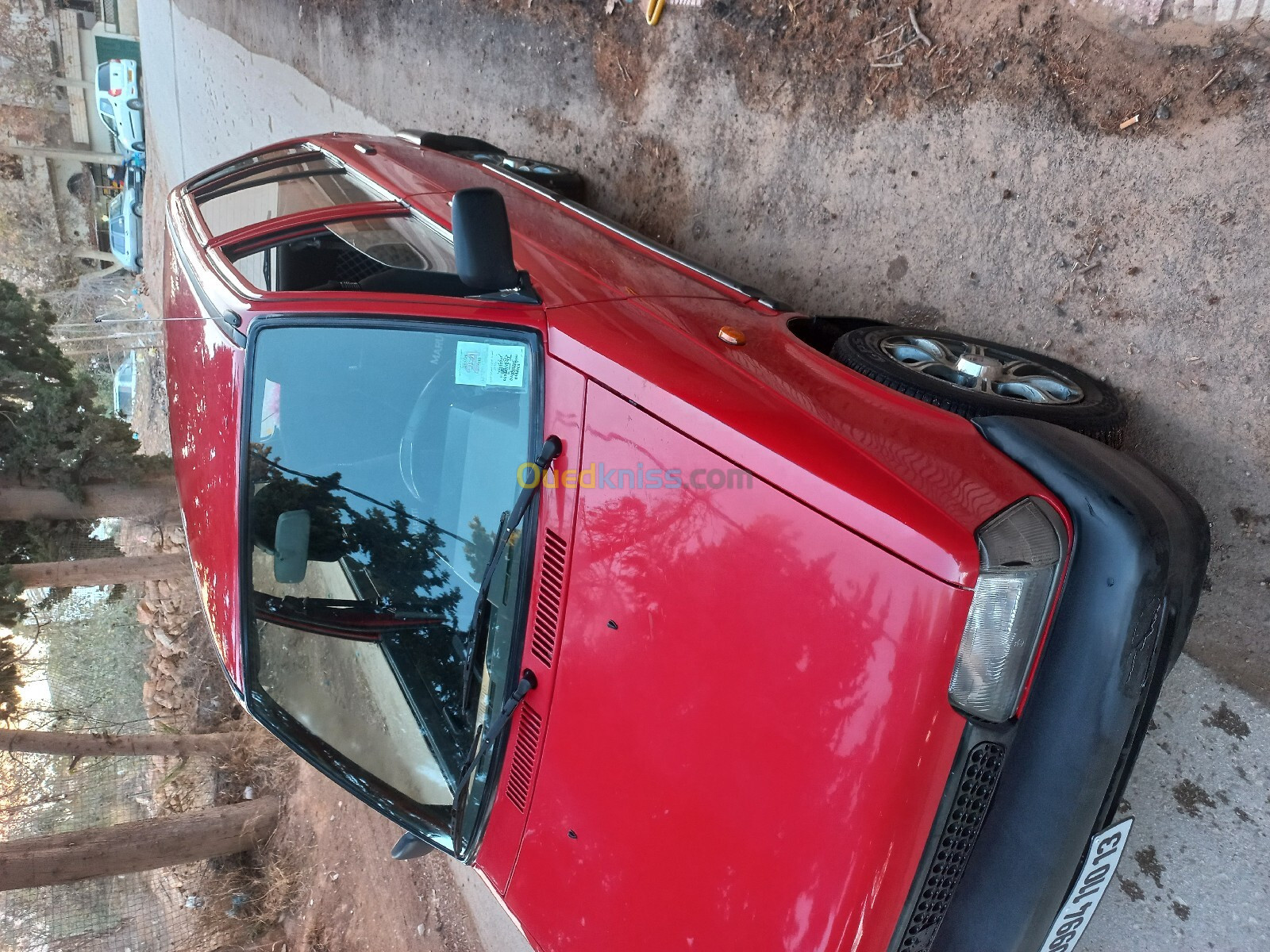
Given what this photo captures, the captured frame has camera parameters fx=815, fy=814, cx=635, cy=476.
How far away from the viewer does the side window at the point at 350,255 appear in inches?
111

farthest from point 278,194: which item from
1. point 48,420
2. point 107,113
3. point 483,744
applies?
point 107,113

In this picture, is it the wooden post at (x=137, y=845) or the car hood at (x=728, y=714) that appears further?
the wooden post at (x=137, y=845)

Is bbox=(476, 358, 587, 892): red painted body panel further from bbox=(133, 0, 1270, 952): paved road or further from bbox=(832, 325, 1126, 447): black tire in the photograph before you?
bbox=(133, 0, 1270, 952): paved road

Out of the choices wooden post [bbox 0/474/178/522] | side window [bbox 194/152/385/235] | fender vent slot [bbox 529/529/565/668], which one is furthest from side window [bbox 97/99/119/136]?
fender vent slot [bbox 529/529/565/668]

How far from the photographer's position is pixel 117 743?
641 cm

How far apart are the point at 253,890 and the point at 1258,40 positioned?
7.84 meters

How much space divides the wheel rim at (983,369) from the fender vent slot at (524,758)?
4.95ft

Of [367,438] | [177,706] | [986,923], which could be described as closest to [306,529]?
[367,438]

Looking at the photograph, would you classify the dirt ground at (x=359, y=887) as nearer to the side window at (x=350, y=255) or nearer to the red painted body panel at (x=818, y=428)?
the side window at (x=350, y=255)

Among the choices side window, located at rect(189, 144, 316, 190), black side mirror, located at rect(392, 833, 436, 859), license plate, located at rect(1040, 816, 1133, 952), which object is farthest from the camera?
side window, located at rect(189, 144, 316, 190)

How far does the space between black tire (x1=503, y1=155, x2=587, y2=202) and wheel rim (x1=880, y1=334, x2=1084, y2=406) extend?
2.22 metres

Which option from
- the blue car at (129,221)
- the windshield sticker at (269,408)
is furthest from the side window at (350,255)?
the blue car at (129,221)

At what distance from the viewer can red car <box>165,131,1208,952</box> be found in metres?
1.69

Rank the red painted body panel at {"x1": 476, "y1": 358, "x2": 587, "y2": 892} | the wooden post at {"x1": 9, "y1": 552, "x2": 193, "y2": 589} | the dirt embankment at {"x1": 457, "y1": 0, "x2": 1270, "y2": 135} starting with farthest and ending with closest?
the wooden post at {"x1": 9, "y1": 552, "x2": 193, "y2": 589}
the dirt embankment at {"x1": 457, "y1": 0, "x2": 1270, "y2": 135}
the red painted body panel at {"x1": 476, "y1": 358, "x2": 587, "y2": 892}
